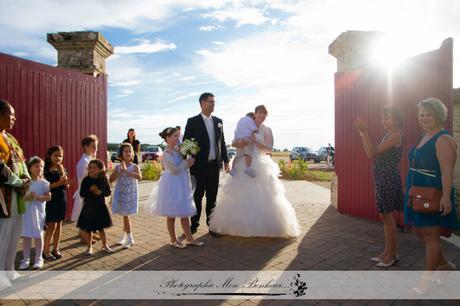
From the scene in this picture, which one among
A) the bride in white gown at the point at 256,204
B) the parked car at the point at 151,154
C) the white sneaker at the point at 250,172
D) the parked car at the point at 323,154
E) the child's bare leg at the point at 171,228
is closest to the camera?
the child's bare leg at the point at 171,228

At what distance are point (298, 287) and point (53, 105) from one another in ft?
18.6

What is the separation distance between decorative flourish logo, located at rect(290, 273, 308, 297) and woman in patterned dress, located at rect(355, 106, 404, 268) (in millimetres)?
1204

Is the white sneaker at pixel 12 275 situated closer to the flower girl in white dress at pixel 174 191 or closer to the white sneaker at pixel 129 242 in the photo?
the white sneaker at pixel 129 242

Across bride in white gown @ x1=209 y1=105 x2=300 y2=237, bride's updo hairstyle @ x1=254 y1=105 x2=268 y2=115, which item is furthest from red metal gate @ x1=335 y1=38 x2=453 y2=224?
bride's updo hairstyle @ x1=254 y1=105 x2=268 y2=115

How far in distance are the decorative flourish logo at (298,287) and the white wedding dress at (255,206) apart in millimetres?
1399

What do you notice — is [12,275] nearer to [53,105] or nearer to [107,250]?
[107,250]

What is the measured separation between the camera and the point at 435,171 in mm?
3256

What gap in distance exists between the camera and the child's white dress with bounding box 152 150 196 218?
4.74m

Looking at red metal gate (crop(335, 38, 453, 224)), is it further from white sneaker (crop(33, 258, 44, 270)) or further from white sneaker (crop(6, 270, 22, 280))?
white sneaker (crop(6, 270, 22, 280))

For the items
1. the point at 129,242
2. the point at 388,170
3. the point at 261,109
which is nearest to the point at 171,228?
the point at 129,242

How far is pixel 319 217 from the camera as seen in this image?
6.98 m

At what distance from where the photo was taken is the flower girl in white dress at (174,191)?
4.75m

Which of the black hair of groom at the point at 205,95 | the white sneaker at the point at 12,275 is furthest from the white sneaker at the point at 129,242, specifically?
the black hair of groom at the point at 205,95

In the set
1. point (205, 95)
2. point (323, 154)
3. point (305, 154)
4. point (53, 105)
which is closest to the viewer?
point (205, 95)
